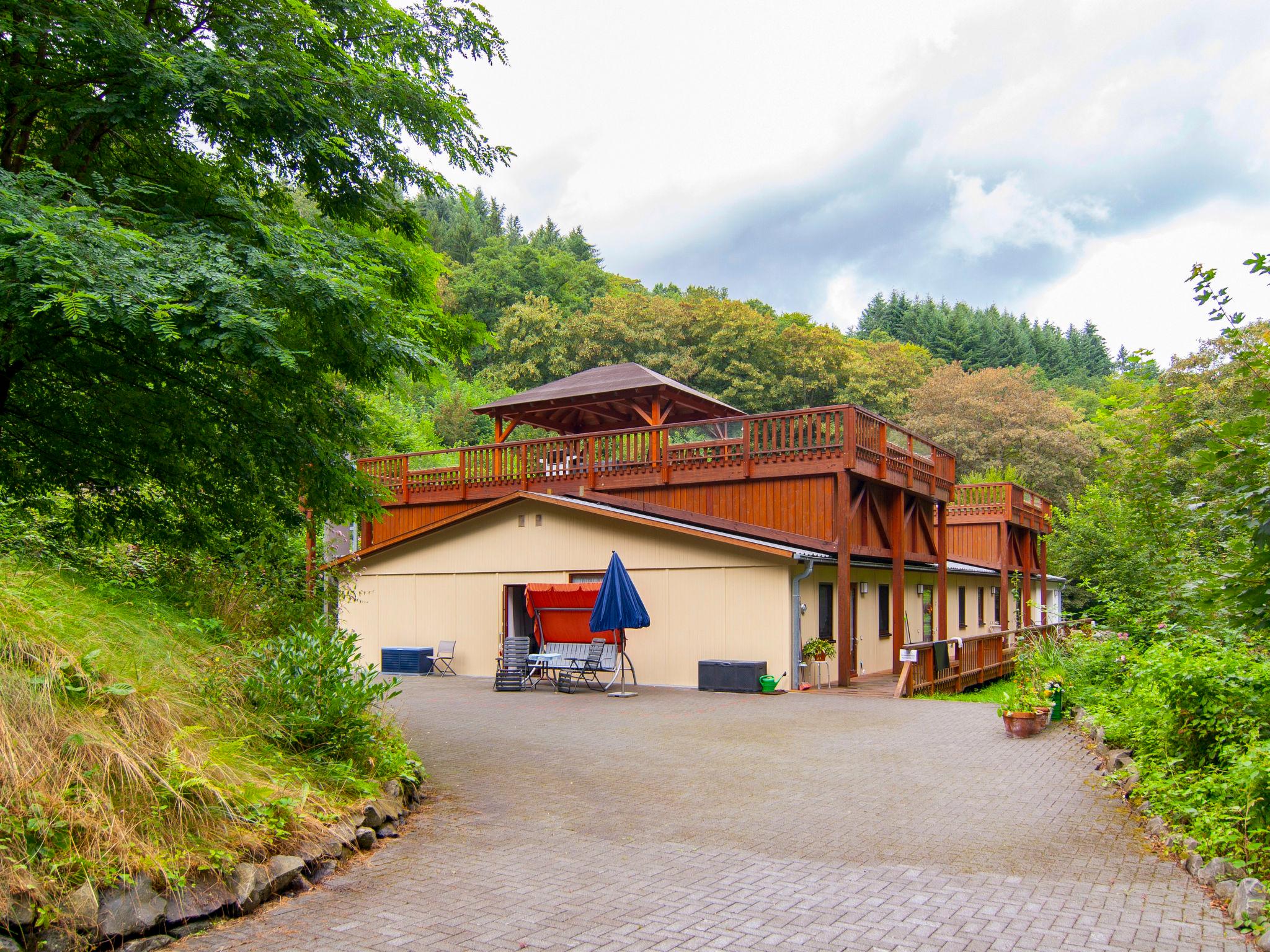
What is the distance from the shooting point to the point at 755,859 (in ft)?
18.6

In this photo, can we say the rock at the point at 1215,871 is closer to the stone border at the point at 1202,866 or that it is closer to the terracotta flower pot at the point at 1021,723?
the stone border at the point at 1202,866

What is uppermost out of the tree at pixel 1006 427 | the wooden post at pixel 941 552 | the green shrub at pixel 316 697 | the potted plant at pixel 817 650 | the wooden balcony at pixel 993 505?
the tree at pixel 1006 427

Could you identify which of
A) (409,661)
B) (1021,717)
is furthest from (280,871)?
(409,661)

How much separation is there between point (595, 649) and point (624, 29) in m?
11.8

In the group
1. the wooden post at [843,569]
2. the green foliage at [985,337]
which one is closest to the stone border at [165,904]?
the wooden post at [843,569]

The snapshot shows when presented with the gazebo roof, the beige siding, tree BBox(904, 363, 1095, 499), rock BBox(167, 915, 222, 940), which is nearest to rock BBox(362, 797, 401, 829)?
rock BBox(167, 915, 222, 940)

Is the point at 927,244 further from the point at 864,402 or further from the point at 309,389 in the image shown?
the point at 309,389

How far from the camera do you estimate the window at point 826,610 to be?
17125 mm

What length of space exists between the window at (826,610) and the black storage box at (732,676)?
224 cm

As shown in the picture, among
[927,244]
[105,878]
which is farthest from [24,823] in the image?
[927,244]

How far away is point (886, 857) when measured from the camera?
570cm

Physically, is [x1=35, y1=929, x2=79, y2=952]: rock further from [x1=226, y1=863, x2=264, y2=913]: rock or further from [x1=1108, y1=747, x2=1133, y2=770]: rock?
[x1=1108, y1=747, x2=1133, y2=770]: rock

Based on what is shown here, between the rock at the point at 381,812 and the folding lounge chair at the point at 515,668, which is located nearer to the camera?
the rock at the point at 381,812

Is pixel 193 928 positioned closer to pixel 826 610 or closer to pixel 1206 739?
pixel 1206 739
